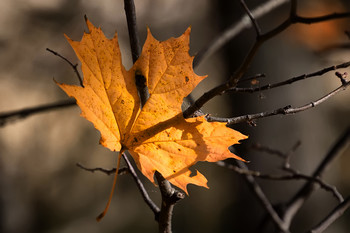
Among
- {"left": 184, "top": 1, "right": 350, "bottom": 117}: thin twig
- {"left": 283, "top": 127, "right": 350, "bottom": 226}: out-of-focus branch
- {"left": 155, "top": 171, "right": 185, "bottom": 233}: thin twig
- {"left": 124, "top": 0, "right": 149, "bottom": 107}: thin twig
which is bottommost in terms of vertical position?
{"left": 283, "top": 127, "right": 350, "bottom": 226}: out-of-focus branch

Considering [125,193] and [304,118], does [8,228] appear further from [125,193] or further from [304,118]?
[304,118]

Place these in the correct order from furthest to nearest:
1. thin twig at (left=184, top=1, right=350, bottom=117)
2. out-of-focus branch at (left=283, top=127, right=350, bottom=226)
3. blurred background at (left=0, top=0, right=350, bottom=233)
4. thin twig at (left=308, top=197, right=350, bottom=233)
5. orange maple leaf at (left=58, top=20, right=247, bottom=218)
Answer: blurred background at (left=0, top=0, right=350, bottom=233) < out-of-focus branch at (left=283, top=127, right=350, bottom=226) < thin twig at (left=308, top=197, right=350, bottom=233) < orange maple leaf at (left=58, top=20, right=247, bottom=218) < thin twig at (left=184, top=1, right=350, bottom=117)

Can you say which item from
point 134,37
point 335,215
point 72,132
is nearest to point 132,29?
point 134,37

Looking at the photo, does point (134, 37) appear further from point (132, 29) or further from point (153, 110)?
point (153, 110)

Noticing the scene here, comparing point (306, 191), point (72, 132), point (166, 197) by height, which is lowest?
point (306, 191)

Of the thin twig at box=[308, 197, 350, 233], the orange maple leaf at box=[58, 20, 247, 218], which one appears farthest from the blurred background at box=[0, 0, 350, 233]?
the orange maple leaf at box=[58, 20, 247, 218]

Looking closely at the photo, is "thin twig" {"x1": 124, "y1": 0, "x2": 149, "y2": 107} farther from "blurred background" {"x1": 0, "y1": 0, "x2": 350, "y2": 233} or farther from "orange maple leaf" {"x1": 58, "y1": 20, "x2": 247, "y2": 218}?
"blurred background" {"x1": 0, "y1": 0, "x2": 350, "y2": 233}

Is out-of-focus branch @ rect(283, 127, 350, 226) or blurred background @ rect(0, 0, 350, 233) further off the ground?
blurred background @ rect(0, 0, 350, 233)

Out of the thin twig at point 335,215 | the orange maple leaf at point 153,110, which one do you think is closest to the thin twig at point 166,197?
the orange maple leaf at point 153,110
